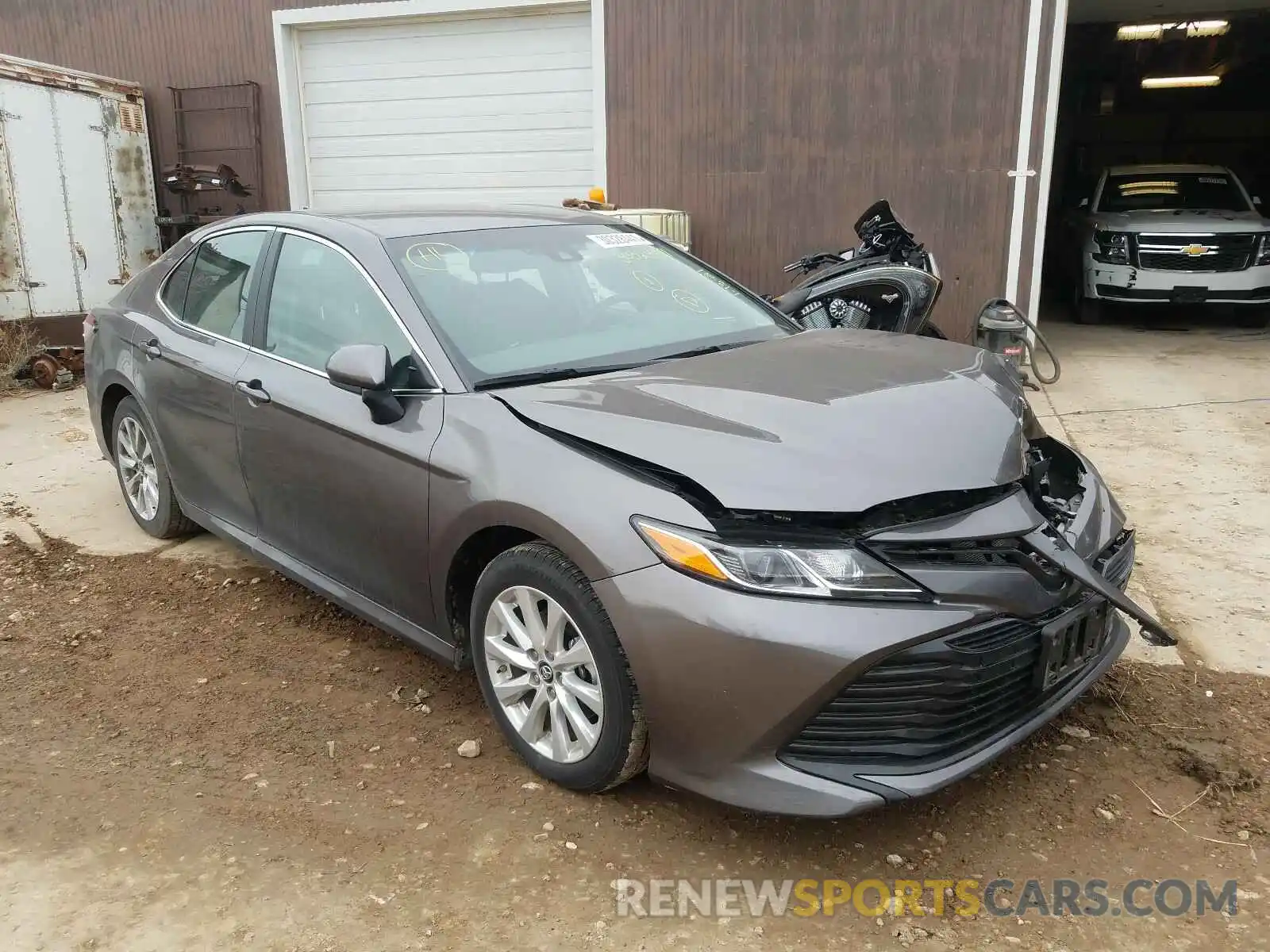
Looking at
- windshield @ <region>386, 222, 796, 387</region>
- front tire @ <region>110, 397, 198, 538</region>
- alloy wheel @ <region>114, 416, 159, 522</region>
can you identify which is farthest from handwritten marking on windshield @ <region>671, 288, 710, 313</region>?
alloy wheel @ <region>114, 416, 159, 522</region>

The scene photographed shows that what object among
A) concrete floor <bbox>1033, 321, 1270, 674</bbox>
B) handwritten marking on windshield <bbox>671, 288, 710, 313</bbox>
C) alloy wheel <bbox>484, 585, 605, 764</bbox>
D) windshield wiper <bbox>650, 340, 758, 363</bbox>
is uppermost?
handwritten marking on windshield <bbox>671, 288, 710, 313</bbox>

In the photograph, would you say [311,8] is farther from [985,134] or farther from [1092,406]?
[1092,406]

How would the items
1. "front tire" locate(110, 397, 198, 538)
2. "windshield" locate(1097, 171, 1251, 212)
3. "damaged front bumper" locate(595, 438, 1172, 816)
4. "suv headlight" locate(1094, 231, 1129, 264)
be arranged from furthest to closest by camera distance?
"windshield" locate(1097, 171, 1251, 212)
"suv headlight" locate(1094, 231, 1129, 264)
"front tire" locate(110, 397, 198, 538)
"damaged front bumper" locate(595, 438, 1172, 816)

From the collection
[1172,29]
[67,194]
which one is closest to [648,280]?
[67,194]

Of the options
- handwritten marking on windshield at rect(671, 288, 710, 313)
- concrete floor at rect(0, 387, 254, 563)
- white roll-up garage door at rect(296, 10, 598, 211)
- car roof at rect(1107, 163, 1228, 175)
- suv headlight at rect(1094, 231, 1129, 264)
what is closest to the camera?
handwritten marking on windshield at rect(671, 288, 710, 313)

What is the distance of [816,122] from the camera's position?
8.32 meters

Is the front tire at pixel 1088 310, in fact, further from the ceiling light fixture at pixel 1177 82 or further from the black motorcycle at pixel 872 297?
the ceiling light fixture at pixel 1177 82

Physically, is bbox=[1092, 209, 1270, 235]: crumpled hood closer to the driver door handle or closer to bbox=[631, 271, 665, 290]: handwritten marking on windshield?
bbox=[631, 271, 665, 290]: handwritten marking on windshield

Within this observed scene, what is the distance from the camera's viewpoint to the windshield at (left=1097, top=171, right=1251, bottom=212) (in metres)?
10.8

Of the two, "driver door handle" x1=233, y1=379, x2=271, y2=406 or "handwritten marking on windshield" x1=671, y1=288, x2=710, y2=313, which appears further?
"handwritten marking on windshield" x1=671, y1=288, x2=710, y2=313

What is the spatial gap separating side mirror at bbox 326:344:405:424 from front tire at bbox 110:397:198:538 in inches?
72.7

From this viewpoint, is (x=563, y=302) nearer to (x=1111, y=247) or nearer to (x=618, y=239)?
(x=618, y=239)

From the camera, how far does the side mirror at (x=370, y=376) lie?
2.81m

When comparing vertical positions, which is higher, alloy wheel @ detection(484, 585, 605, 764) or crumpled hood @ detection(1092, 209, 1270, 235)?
crumpled hood @ detection(1092, 209, 1270, 235)
